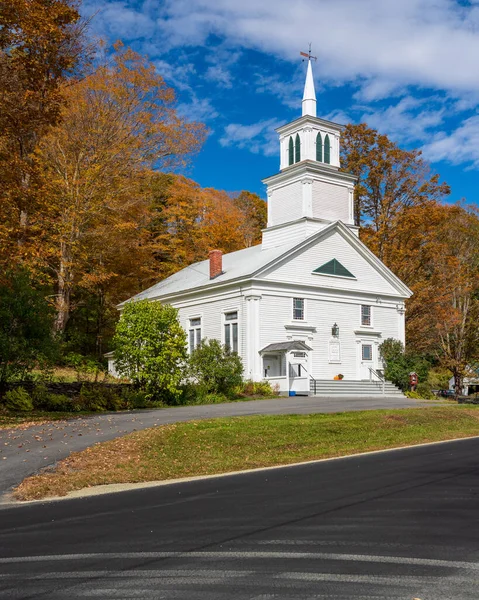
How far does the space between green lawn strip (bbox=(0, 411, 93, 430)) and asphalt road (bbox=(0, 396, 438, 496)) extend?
2.05 ft

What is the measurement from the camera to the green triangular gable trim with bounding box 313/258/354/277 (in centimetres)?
3588

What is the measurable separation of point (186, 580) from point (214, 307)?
99.0 ft

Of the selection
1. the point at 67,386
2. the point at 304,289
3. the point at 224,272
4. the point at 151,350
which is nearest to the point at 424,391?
the point at 304,289

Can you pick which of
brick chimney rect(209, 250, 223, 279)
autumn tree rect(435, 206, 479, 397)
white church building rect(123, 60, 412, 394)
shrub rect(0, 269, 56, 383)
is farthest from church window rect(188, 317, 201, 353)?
shrub rect(0, 269, 56, 383)

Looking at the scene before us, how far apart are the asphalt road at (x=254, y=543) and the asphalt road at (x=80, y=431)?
271 centimetres

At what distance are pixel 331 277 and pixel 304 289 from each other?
2132 millimetres

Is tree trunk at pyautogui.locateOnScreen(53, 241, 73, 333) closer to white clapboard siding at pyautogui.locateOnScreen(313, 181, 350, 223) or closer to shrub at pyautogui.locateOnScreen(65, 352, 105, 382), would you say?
shrub at pyautogui.locateOnScreen(65, 352, 105, 382)

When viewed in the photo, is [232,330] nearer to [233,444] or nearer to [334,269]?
[334,269]

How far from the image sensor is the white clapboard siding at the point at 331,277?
3447 centimetres

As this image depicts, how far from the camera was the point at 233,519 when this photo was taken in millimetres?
7969

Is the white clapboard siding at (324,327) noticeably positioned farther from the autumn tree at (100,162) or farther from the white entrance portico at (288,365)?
the autumn tree at (100,162)

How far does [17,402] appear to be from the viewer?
67.9ft

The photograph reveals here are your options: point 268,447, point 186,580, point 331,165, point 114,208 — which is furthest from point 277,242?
point 186,580

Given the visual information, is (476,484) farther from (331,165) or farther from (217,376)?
(331,165)
